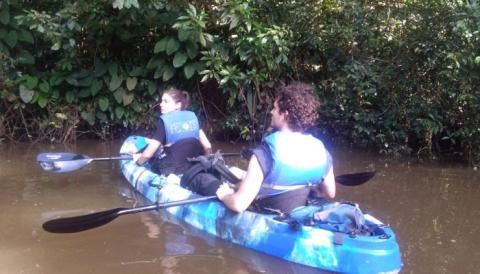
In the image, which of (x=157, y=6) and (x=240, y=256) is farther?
(x=157, y=6)

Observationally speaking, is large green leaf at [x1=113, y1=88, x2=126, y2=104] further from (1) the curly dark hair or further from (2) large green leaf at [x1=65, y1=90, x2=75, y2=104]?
(1) the curly dark hair

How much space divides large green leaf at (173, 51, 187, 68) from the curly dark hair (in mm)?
4712

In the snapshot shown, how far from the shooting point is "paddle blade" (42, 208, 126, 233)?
3867mm

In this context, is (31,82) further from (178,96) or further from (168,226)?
(168,226)

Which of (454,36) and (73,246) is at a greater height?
(454,36)

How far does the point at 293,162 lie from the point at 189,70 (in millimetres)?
4682

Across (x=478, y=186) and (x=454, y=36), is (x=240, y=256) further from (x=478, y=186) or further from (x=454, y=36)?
(x=454, y=36)

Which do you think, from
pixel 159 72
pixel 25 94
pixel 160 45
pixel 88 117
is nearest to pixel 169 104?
pixel 160 45

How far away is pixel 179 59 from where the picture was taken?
8.09 meters

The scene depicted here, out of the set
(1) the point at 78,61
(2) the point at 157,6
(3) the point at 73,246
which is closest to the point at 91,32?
(1) the point at 78,61

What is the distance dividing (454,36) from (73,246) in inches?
213

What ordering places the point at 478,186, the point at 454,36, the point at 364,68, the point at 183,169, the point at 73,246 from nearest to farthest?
1. the point at 73,246
2. the point at 183,169
3. the point at 478,186
4. the point at 454,36
5. the point at 364,68

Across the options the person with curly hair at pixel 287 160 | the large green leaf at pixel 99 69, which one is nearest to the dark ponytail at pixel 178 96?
the person with curly hair at pixel 287 160

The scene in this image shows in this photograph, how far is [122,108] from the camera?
28.1ft
